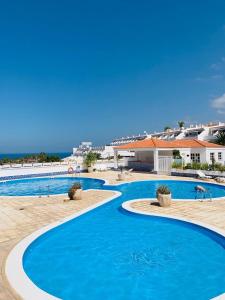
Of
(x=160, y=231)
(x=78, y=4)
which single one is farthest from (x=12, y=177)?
(x=160, y=231)

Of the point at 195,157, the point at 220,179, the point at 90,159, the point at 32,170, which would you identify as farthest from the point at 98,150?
the point at 220,179

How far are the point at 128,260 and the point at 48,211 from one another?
5.57m

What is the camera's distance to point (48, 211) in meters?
11.8

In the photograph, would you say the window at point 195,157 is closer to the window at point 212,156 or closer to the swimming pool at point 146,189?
the window at point 212,156

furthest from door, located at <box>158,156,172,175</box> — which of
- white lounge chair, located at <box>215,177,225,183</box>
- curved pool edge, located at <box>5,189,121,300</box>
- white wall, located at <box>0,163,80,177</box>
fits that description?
curved pool edge, located at <box>5,189,121,300</box>

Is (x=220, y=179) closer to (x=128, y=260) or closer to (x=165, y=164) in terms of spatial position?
(x=165, y=164)

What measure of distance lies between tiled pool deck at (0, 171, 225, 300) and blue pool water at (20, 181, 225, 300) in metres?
0.65

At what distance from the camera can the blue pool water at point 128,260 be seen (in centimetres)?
581

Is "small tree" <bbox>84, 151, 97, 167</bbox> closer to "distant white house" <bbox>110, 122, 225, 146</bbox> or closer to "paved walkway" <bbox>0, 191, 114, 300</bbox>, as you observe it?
"paved walkway" <bbox>0, 191, 114, 300</bbox>

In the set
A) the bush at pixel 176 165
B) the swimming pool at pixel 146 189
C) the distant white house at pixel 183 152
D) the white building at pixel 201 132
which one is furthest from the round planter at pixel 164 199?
the white building at pixel 201 132

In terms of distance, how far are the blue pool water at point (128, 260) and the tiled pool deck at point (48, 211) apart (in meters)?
0.65

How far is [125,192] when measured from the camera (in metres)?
17.5

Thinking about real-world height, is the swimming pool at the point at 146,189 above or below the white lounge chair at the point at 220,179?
below

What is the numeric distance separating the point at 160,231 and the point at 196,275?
10.6 feet
